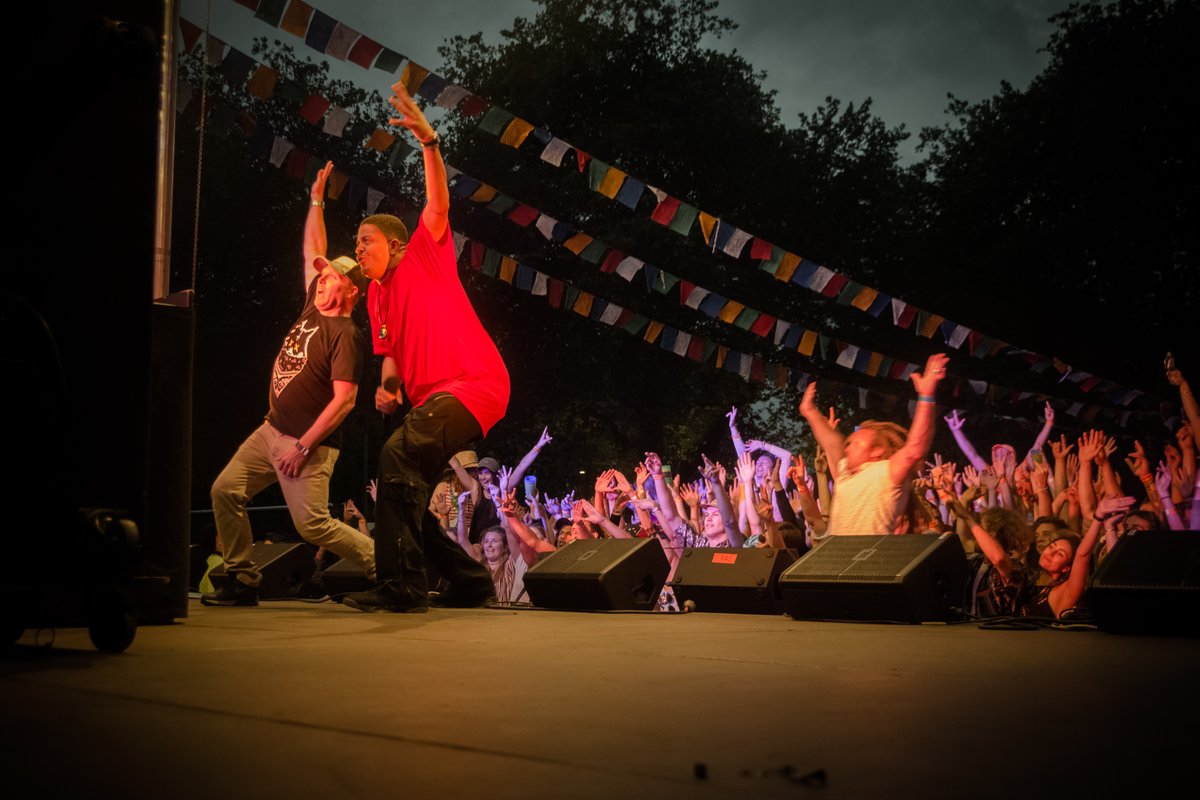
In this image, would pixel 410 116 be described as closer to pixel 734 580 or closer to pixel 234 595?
pixel 234 595

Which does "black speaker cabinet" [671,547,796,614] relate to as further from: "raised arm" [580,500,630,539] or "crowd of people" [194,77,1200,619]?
"raised arm" [580,500,630,539]

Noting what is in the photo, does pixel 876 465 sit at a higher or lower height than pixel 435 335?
lower

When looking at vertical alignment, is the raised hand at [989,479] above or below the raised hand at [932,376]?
below

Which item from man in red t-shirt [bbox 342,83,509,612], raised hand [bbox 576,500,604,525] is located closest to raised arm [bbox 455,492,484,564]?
raised hand [bbox 576,500,604,525]

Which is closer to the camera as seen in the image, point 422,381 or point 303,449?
point 422,381

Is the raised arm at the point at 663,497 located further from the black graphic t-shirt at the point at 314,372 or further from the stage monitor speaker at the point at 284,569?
the black graphic t-shirt at the point at 314,372

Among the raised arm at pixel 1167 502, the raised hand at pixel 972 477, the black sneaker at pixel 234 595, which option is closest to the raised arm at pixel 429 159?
the black sneaker at pixel 234 595

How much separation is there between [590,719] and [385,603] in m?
3.46

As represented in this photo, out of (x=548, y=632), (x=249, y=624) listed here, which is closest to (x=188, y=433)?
(x=249, y=624)

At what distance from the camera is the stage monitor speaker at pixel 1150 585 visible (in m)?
4.64

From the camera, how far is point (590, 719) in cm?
236

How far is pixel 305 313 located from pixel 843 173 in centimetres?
2489

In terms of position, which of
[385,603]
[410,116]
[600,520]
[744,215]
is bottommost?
[385,603]

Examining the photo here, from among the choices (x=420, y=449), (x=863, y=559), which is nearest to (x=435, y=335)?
(x=420, y=449)
